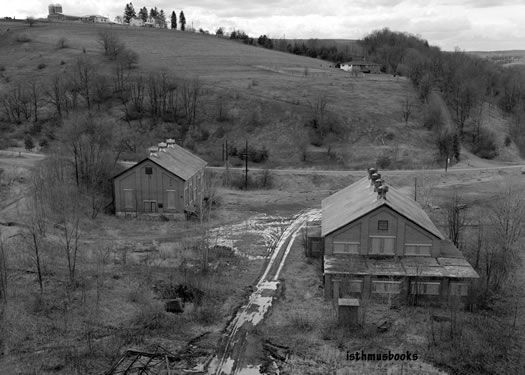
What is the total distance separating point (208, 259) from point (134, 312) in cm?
947

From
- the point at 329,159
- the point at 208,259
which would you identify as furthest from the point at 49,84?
the point at 208,259

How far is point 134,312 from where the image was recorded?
110ft

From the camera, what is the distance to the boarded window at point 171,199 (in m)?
52.8

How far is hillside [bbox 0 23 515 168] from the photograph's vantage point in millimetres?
84750

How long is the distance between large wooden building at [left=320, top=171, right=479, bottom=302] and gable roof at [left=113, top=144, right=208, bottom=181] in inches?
662

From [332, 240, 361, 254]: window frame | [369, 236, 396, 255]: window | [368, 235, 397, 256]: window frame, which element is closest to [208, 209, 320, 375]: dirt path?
[332, 240, 361, 254]: window frame

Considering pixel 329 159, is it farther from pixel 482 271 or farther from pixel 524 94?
pixel 524 94

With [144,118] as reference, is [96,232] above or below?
below

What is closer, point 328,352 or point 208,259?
point 328,352

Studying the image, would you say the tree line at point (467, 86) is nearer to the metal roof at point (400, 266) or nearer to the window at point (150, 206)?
the window at point (150, 206)

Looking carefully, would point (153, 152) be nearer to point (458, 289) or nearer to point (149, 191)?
point (149, 191)

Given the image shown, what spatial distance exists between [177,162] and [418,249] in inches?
1022

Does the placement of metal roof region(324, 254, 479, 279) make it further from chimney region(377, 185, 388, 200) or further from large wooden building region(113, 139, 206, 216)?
large wooden building region(113, 139, 206, 216)

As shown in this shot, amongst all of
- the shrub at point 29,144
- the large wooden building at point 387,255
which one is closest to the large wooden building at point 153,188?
the large wooden building at point 387,255
